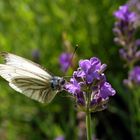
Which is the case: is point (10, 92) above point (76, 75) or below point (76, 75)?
above

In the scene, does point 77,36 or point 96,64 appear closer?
point 96,64

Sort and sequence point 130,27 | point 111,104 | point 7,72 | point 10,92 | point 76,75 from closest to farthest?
point 76,75 < point 7,72 < point 130,27 < point 111,104 < point 10,92

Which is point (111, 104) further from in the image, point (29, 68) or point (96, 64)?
point (96, 64)

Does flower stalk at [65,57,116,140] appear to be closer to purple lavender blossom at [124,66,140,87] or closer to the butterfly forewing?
the butterfly forewing

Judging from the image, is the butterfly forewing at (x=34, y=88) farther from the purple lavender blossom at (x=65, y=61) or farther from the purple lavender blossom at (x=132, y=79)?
the purple lavender blossom at (x=65, y=61)

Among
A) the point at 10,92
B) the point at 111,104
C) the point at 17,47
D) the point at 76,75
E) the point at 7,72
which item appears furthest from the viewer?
the point at 17,47

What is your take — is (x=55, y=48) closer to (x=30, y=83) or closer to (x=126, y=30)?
(x=126, y=30)

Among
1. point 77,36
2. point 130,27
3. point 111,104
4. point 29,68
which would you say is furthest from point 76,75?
point 77,36
